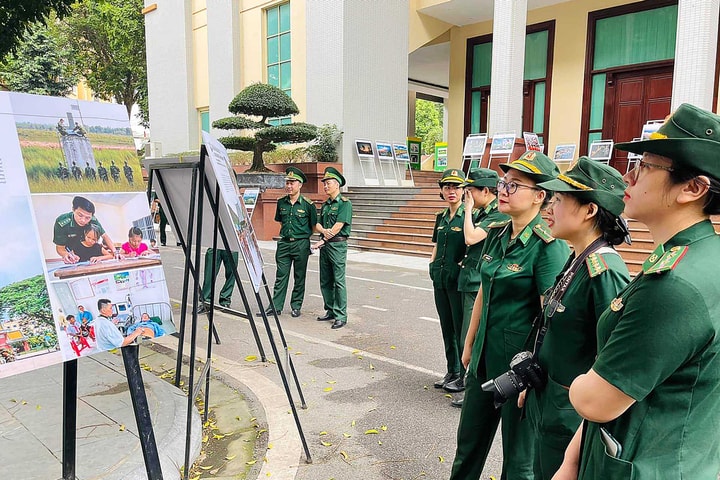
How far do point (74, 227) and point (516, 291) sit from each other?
2.11m

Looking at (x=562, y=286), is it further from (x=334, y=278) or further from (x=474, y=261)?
(x=334, y=278)

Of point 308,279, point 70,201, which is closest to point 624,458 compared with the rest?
point 70,201

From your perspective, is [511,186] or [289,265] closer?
[511,186]

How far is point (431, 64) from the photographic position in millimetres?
22656

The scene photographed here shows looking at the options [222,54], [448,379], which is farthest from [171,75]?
[448,379]

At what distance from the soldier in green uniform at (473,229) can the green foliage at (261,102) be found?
39.4ft

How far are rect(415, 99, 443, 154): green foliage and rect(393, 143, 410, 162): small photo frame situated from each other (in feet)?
143

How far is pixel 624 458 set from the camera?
1.33m

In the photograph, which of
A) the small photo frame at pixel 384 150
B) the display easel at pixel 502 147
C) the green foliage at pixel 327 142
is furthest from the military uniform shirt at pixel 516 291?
the small photo frame at pixel 384 150

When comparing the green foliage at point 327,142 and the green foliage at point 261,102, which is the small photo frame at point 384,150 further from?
the green foliage at point 261,102

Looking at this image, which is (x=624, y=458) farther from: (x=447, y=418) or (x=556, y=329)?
(x=447, y=418)

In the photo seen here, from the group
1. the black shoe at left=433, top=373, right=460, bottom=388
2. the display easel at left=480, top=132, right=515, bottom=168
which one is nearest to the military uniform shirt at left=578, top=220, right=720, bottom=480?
the black shoe at left=433, top=373, right=460, bottom=388

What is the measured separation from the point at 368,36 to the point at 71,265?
16.0 meters

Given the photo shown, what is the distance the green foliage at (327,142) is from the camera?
16.5 meters
